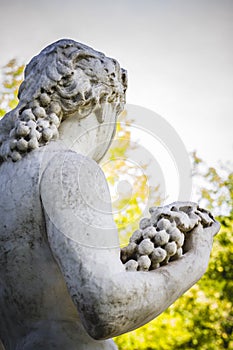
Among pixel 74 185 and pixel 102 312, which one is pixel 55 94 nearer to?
pixel 74 185

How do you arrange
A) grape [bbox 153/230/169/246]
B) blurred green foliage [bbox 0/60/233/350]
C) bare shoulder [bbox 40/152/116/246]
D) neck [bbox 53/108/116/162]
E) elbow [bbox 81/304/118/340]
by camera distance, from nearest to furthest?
elbow [bbox 81/304/118/340] → bare shoulder [bbox 40/152/116/246] → grape [bbox 153/230/169/246] → neck [bbox 53/108/116/162] → blurred green foliage [bbox 0/60/233/350]

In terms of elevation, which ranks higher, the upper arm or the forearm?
the upper arm

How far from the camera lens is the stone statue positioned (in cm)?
232

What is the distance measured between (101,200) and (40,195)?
0.28 m

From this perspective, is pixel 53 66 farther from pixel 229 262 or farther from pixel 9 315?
pixel 229 262

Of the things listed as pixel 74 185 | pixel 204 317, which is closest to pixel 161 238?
pixel 74 185

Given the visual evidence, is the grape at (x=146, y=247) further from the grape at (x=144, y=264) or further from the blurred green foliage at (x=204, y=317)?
the blurred green foliage at (x=204, y=317)

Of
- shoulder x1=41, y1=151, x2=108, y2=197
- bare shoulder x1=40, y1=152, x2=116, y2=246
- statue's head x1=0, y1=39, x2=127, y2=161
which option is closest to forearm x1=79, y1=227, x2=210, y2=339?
bare shoulder x1=40, y1=152, x2=116, y2=246

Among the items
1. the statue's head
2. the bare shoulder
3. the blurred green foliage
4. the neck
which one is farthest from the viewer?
the blurred green foliage

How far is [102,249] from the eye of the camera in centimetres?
238

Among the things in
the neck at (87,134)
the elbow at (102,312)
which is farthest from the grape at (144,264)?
the neck at (87,134)

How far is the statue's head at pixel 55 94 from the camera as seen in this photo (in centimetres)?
278

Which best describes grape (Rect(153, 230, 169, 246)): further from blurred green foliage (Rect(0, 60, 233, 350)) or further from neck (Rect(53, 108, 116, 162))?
blurred green foliage (Rect(0, 60, 233, 350))

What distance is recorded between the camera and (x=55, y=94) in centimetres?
290
